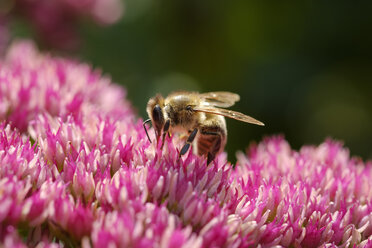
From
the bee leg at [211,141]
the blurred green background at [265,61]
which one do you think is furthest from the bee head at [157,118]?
the blurred green background at [265,61]

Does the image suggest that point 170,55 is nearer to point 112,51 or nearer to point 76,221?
point 112,51

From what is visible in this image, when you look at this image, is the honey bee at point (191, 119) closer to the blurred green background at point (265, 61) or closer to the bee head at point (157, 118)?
the bee head at point (157, 118)

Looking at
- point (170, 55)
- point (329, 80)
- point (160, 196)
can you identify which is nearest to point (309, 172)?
point (160, 196)

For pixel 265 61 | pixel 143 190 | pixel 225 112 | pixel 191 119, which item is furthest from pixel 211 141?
pixel 265 61

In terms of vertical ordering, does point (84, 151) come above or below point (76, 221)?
above

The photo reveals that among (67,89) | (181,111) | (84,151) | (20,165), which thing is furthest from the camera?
(67,89)

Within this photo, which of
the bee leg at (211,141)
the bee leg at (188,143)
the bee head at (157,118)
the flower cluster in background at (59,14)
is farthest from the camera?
the flower cluster in background at (59,14)
